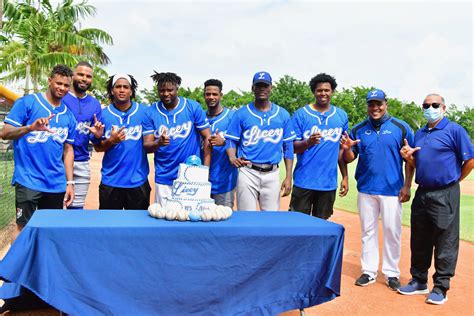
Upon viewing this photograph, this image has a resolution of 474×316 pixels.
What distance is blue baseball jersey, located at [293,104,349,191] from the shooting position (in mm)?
5746

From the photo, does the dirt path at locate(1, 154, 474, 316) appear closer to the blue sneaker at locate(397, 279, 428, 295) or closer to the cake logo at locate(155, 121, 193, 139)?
the blue sneaker at locate(397, 279, 428, 295)

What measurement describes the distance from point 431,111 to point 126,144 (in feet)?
11.8

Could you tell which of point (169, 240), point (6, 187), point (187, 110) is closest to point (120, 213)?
point (169, 240)

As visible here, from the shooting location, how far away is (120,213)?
14.2 ft

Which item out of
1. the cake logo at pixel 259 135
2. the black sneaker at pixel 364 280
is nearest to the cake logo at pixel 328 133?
the cake logo at pixel 259 135

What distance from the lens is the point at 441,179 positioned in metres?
5.06

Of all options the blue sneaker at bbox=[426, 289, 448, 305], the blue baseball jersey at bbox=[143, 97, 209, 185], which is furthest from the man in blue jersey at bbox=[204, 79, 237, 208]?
the blue sneaker at bbox=[426, 289, 448, 305]

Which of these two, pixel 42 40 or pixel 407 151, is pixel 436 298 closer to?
pixel 407 151

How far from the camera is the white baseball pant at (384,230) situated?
5512mm

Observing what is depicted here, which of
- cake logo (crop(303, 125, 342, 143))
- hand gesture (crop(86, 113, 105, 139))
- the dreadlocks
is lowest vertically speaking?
hand gesture (crop(86, 113, 105, 139))

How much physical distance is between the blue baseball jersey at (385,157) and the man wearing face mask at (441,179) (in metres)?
0.24

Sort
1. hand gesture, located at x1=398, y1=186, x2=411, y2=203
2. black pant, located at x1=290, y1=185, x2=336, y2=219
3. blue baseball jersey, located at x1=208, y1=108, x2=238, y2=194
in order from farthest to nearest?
blue baseball jersey, located at x1=208, y1=108, x2=238, y2=194, black pant, located at x1=290, y1=185, x2=336, y2=219, hand gesture, located at x1=398, y1=186, x2=411, y2=203

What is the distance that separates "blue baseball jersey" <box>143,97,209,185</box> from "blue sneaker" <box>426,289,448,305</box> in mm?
3238

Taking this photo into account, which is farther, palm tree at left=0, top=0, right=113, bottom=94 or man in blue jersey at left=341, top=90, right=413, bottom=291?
palm tree at left=0, top=0, right=113, bottom=94
